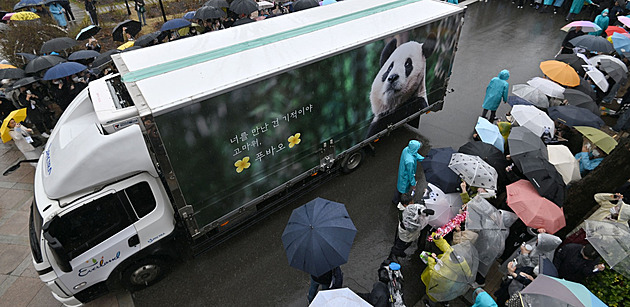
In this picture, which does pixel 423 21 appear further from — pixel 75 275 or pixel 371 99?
pixel 75 275

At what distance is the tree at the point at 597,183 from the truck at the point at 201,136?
13.3 ft

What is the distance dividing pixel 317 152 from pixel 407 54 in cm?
310

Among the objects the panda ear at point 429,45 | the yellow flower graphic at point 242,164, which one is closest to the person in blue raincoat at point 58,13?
the yellow flower graphic at point 242,164

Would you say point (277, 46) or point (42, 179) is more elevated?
point (277, 46)

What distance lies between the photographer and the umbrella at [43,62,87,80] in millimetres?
Result: 9537

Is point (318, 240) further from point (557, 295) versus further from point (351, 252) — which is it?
point (557, 295)

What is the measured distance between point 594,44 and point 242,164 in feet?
40.6

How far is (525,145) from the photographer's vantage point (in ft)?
20.9

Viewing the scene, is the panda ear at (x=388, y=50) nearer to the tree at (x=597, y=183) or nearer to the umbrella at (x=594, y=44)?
the tree at (x=597, y=183)

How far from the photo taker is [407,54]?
25.1 feet

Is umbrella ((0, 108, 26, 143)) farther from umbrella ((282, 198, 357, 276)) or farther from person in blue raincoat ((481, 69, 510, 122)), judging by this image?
person in blue raincoat ((481, 69, 510, 122))

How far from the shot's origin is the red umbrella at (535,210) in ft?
17.1

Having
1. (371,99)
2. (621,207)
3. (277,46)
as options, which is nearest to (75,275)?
(277,46)

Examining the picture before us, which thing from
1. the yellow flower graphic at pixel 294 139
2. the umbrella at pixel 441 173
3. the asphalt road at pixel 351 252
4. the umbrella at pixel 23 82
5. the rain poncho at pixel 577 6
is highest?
the umbrella at pixel 23 82
